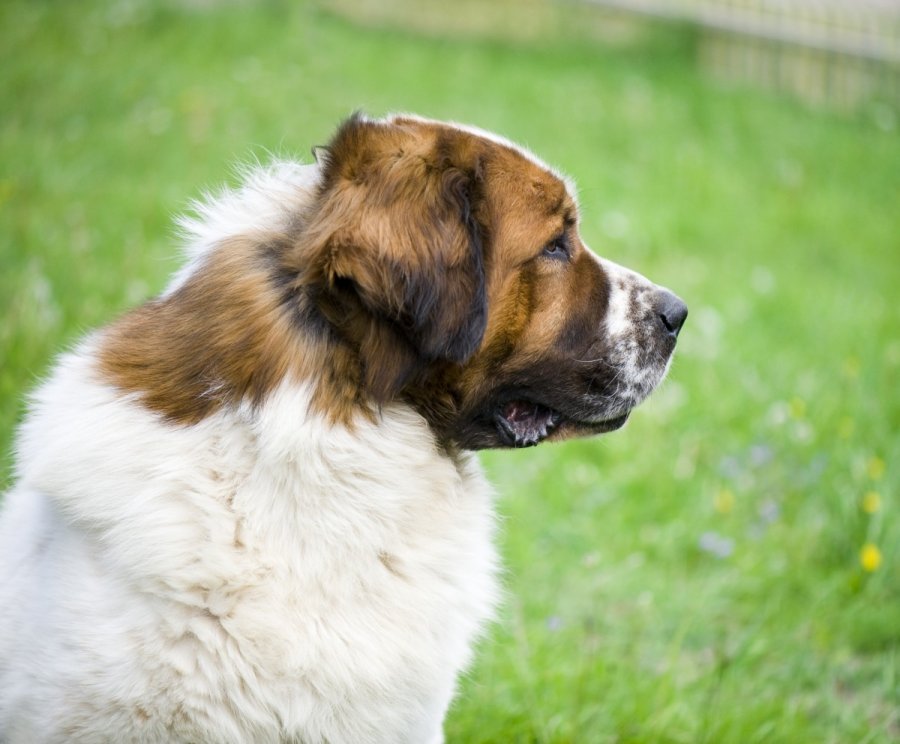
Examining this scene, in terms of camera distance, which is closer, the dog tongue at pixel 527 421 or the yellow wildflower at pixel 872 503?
the dog tongue at pixel 527 421

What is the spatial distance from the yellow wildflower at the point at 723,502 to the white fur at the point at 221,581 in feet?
8.35

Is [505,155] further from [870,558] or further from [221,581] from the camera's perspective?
[870,558]

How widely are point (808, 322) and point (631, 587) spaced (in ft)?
10.4

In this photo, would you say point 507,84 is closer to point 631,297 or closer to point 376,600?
point 631,297

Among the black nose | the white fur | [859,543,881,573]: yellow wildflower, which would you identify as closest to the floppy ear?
the white fur

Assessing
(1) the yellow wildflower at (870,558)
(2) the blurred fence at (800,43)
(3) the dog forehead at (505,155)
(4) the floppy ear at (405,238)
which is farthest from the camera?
(2) the blurred fence at (800,43)

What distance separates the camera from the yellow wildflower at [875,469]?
4.73 m

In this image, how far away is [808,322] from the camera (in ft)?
22.1

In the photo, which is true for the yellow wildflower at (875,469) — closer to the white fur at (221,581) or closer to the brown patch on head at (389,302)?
the brown patch on head at (389,302)

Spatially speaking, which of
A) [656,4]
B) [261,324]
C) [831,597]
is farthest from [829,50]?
[261,324]

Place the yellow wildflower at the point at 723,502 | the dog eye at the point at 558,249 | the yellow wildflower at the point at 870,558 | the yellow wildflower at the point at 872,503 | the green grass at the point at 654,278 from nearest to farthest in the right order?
the dog eye at the point at 558,249 → the green grass at the point at 654,278 → the yellow wildflower at the point at 870,558 → the yellow wildflower at the point at 872,503 → the yellow wildflower at the point at 723,502

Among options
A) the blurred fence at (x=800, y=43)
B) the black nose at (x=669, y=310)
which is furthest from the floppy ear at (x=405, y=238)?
the blurred fence at (x=800, y=43)

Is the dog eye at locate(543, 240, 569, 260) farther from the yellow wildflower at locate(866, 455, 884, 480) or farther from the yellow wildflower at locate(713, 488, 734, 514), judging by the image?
the yellow wildflower at locate(866, 455, 884, 480)

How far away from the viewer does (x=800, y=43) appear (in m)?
11.5
